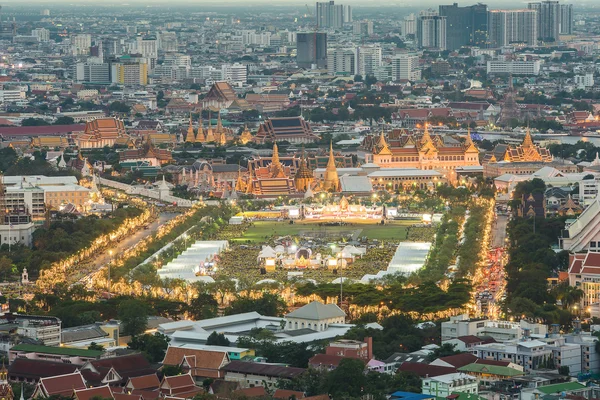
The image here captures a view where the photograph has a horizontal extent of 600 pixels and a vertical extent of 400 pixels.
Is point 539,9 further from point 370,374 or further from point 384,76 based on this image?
point 370,374

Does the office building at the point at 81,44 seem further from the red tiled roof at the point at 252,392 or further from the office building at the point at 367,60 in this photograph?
the red tiled roof at the point at 252,392

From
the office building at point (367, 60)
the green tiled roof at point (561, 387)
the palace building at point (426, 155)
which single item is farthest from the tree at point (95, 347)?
the office building at point (367, 60)

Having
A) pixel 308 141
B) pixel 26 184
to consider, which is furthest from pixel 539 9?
pixel 26 184

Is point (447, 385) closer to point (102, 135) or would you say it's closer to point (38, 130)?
point (102, 135)

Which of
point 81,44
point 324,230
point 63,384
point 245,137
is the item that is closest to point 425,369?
point 63,384

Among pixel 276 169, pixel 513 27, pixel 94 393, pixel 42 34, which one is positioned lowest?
pixel 42 34
